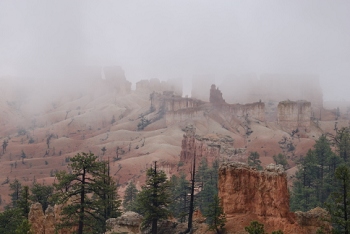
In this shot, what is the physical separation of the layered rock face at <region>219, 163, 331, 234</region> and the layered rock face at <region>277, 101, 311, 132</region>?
13967cm

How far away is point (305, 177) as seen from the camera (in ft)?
211

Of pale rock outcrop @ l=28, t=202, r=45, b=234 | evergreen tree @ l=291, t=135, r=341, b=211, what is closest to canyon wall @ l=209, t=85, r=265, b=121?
evergreen tree @ l=291, t=135, r=341, b=211

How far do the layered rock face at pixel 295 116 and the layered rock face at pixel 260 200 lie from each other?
458 feet

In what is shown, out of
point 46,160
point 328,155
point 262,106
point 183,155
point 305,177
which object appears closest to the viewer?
point 305,177

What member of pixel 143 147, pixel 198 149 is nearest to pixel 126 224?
pixel 198 149

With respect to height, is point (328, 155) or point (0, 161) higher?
point (328, 155)

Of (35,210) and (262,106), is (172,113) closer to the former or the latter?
(262,106)

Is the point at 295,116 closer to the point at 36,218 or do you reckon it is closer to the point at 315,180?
the point at 315,180

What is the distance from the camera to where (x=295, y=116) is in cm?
17312

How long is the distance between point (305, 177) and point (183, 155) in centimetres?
5699

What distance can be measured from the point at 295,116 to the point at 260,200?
144m

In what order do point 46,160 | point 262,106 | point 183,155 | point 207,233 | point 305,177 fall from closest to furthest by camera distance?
1. point 207,233
2. point 305,177
3. point 183,155
4. point 46,160
5. point 262,106

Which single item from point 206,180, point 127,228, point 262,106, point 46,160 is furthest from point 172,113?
point 127,228

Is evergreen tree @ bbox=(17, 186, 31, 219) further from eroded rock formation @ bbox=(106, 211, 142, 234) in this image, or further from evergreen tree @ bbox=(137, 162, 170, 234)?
evergreen tree @ bbox=(137, 162, 170, 234)
